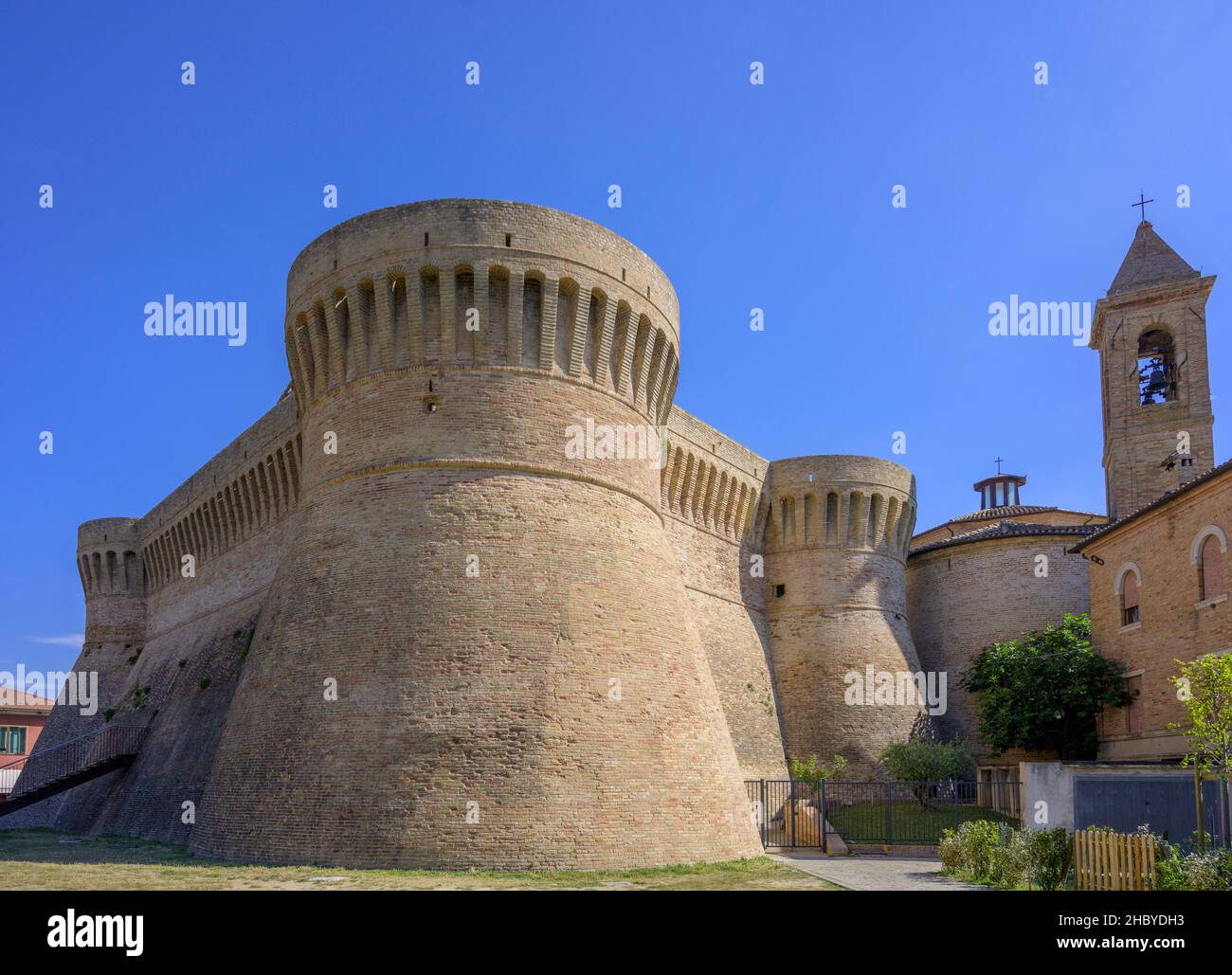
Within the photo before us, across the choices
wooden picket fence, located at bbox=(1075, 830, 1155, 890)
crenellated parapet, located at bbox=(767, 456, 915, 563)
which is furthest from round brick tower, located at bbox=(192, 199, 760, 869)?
crenellated parapet, located at bbox=(767, 456, 915, 563)

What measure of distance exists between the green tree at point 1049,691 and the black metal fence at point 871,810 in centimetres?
223

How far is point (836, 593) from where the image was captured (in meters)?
34.8

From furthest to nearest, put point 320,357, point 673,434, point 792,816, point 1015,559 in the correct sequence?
1. point 1015,559
2. point 673,434
3. point 792,816
4. point 320,357

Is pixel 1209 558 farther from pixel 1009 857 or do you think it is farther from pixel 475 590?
pixel 475 590

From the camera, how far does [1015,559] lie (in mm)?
36812

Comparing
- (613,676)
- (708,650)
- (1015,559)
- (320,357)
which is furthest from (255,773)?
(1015,559)

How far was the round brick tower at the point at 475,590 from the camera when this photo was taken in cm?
1600

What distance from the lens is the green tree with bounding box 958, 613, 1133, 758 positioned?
27781 millimetres

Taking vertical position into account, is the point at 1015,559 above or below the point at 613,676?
above

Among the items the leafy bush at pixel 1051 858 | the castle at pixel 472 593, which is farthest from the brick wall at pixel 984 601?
the leafy bush at pixel 1051 858

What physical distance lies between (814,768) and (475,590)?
17.6 m

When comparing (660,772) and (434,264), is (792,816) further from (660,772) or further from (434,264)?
(434,264)

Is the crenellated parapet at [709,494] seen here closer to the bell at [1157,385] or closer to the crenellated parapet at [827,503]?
the crenellated parapet at [827,503]
